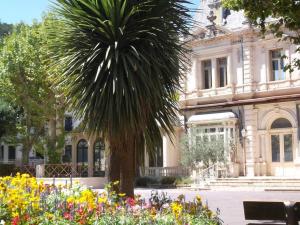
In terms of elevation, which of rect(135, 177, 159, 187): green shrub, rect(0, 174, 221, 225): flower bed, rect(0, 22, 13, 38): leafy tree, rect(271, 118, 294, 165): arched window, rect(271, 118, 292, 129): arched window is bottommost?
rect(135, 177, 159, 187): green shrub

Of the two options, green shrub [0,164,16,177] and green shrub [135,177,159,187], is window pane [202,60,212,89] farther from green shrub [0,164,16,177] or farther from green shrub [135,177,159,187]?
green shrub [0,164,16,177]

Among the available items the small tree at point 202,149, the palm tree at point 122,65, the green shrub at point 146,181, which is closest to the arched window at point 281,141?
the small tree at point 202,149

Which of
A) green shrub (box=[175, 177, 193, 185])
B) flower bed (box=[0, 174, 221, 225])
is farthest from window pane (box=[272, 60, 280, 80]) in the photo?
flower bed (box=[0, 174, 221, 225])

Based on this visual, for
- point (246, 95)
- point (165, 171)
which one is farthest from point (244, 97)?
point (165, 171)

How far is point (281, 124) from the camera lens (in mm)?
33250

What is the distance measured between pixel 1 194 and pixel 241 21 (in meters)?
30.8

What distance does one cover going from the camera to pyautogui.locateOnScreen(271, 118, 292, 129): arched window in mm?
32938

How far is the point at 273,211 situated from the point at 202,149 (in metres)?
23.7

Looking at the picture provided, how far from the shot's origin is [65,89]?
987 cm

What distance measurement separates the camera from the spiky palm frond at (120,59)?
908 centimetres

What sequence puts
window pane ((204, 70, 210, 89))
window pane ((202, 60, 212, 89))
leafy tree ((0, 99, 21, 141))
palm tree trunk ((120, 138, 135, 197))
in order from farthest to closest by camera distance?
1. leafy tree ((0, 99, 21, 141))
2. window pane ((204, 70, 210, 89))
3. window pane ((202, 60, 212, 89))
4. palm tree trunk ((120, 138, 135, 197))

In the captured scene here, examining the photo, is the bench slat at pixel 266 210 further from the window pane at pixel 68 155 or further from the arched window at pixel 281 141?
the window pane at pixel 68 155

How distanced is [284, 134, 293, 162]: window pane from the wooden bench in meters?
23.9

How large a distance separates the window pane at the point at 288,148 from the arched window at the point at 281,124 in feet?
2.11
